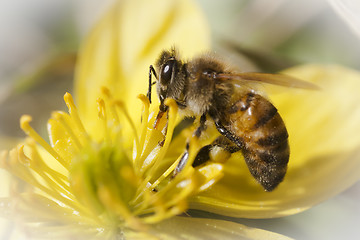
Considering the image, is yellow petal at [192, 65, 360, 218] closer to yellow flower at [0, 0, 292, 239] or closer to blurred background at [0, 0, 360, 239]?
yellow flower at [0, 0, 292, 239]

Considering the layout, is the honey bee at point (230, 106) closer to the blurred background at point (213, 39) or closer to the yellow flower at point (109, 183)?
the yellow flower at point (109, 183)

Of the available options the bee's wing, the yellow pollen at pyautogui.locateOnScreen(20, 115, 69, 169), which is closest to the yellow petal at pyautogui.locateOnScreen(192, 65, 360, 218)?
the bee's wing

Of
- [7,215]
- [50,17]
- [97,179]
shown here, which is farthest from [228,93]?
[50,17]

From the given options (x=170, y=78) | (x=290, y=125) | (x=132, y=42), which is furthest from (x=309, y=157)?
(x=132, y=42)

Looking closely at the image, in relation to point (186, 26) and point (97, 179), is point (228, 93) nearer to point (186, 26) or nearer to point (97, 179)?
point (97, 179)

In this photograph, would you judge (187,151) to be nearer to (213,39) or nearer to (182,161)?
(182,161)

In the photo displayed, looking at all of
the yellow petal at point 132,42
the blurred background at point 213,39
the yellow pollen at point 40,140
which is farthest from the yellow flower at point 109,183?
the blurred background at point 213,39
